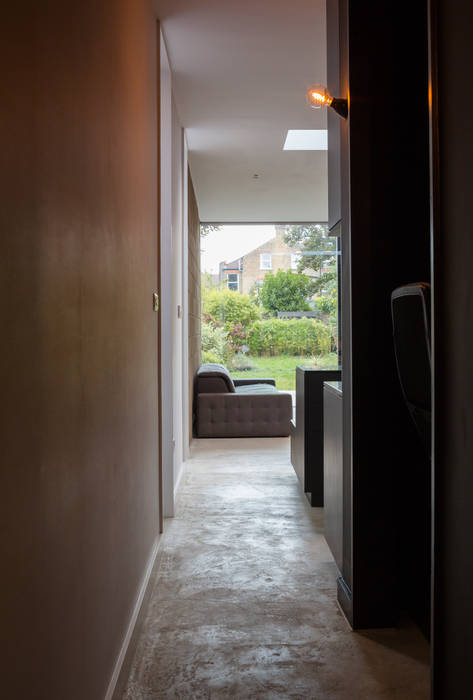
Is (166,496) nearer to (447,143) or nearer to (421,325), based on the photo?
(421,325)

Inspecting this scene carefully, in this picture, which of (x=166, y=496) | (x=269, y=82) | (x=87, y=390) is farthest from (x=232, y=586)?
(x=269, y=82)

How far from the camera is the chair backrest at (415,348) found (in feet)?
5.39

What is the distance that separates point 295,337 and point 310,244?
55.8 inches

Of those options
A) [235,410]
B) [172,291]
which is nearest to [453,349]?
[172,291]

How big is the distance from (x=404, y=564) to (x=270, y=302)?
21.2ft

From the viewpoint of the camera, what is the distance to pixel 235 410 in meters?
5.97

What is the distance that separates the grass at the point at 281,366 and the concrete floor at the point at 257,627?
4861 millimetres

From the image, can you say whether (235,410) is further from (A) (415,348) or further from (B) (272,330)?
(A) (415,348)

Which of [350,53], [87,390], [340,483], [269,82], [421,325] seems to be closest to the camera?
[87,390]

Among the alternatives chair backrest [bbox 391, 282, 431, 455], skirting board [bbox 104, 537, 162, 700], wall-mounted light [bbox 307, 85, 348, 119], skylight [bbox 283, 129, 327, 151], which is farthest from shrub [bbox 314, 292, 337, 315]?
chair backrest [bbox 391, 282, 431, 455]

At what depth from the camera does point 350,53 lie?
206cm

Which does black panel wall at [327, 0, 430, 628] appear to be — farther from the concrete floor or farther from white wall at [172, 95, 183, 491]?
white wall at [172, 95, 183, 491]

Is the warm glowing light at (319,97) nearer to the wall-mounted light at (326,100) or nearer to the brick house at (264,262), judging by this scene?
the wall-mounted light at (326,100)

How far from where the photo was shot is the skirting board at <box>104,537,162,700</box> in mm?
1640
